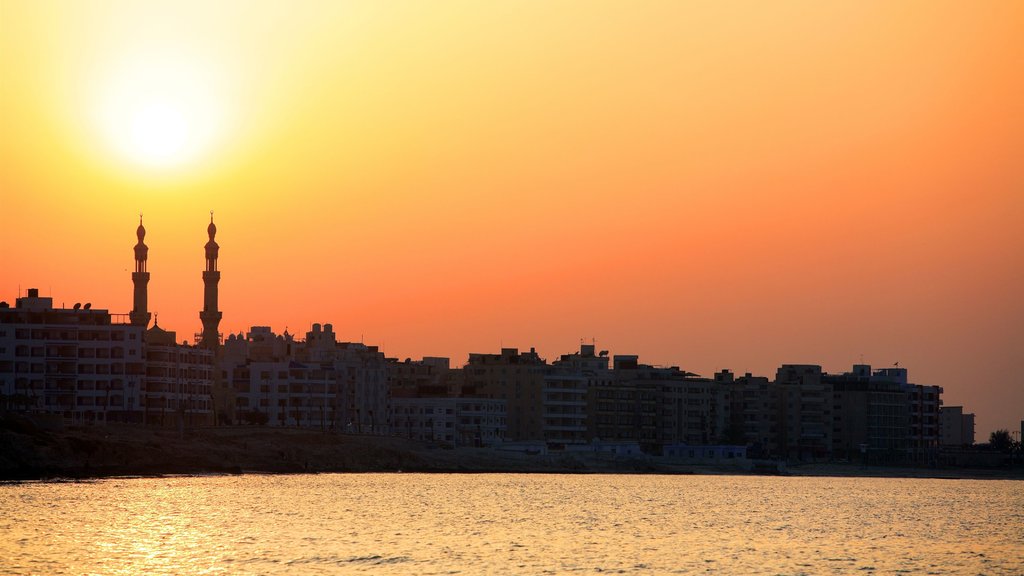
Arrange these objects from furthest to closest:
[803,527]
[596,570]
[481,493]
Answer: [481,493], [803,527], [596,570]

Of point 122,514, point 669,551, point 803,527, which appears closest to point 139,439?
point 122,514

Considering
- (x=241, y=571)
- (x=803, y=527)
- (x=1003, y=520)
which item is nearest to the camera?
(x=241, y=571)

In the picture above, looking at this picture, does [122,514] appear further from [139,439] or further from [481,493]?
[139,439]

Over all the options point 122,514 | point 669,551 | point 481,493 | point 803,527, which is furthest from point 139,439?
point 669,551

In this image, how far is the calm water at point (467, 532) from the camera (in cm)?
9419

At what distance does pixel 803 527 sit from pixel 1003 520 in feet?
94.7

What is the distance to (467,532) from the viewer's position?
386 feet

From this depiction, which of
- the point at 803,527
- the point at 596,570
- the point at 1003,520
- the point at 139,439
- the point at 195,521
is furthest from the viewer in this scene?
the point at 139,439

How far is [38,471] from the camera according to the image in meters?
180

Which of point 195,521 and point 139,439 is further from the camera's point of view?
point 139,439

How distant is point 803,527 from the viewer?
434ft

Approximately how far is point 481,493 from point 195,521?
59.7m

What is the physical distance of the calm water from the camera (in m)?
94.2

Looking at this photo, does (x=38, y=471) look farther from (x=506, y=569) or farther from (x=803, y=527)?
(x=506, y=569)
